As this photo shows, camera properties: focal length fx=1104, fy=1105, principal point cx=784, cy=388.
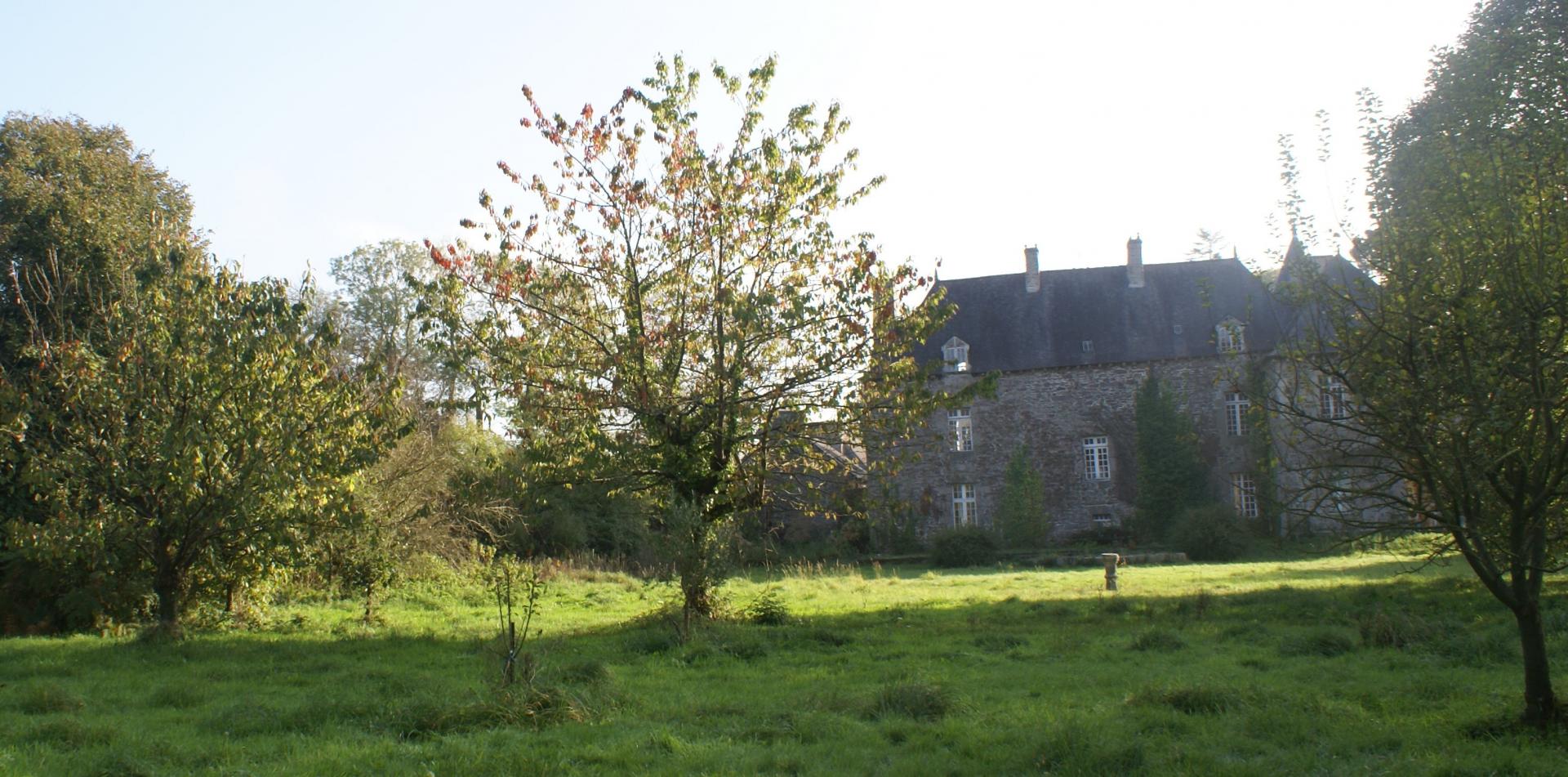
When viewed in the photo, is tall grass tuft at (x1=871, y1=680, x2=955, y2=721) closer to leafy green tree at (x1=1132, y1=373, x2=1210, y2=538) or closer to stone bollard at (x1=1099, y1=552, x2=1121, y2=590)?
stone bollard at (x1=1099, y1=552, x2=1121, y2=590)

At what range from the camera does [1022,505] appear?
3950 centimetres

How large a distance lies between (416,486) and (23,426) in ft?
27.1

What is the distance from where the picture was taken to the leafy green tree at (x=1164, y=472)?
3766 cm

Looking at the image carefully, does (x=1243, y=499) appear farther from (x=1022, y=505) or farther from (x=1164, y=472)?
(x=1022, y=505)

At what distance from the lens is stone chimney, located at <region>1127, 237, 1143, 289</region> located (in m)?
41.4

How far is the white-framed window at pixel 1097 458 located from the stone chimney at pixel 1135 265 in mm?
6224

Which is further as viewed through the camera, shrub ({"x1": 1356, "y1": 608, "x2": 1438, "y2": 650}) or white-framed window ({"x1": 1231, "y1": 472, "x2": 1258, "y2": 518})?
white-framed window ({"x1": 1231, "y1": 472, "x2": 1258, "y2": 518})

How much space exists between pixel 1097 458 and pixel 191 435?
105ft

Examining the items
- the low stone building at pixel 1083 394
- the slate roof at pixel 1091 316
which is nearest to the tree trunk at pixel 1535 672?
the low stone building at pixel 1083 394

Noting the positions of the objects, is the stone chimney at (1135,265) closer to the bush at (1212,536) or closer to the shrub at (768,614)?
the bush at (1212,536)

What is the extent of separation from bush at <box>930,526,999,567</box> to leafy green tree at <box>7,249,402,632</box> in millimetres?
22731

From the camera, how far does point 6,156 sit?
20906 millimetres

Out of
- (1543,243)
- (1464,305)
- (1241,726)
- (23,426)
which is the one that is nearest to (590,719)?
(1241,726)

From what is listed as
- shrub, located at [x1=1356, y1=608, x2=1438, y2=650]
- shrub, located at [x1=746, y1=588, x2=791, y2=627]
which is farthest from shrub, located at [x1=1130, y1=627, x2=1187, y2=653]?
shrub, located at [x1=746, y1=588, x2=791, y2=627]
